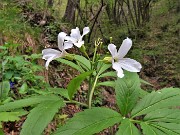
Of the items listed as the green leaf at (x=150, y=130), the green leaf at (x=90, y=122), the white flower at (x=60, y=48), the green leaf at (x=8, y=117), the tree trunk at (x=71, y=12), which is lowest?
the green leaf at (x=8, y=117)

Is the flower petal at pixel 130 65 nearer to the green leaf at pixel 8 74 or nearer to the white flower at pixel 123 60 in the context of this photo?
the white flower at pixel 123 60

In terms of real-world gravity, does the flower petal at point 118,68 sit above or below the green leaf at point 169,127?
above

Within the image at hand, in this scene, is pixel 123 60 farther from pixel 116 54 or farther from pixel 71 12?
pixel 71 12

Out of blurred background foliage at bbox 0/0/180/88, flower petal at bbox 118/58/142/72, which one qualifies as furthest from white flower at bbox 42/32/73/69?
blurred background foliage at bbox 0/0/180/88

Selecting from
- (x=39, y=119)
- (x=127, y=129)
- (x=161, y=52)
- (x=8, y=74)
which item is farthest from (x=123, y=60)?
(x=161, y=52)

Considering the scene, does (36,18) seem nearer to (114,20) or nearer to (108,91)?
(108,91)

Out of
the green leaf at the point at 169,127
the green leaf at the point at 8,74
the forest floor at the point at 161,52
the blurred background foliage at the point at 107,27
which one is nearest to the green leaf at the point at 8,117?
the green leaf at the point at 169,127
